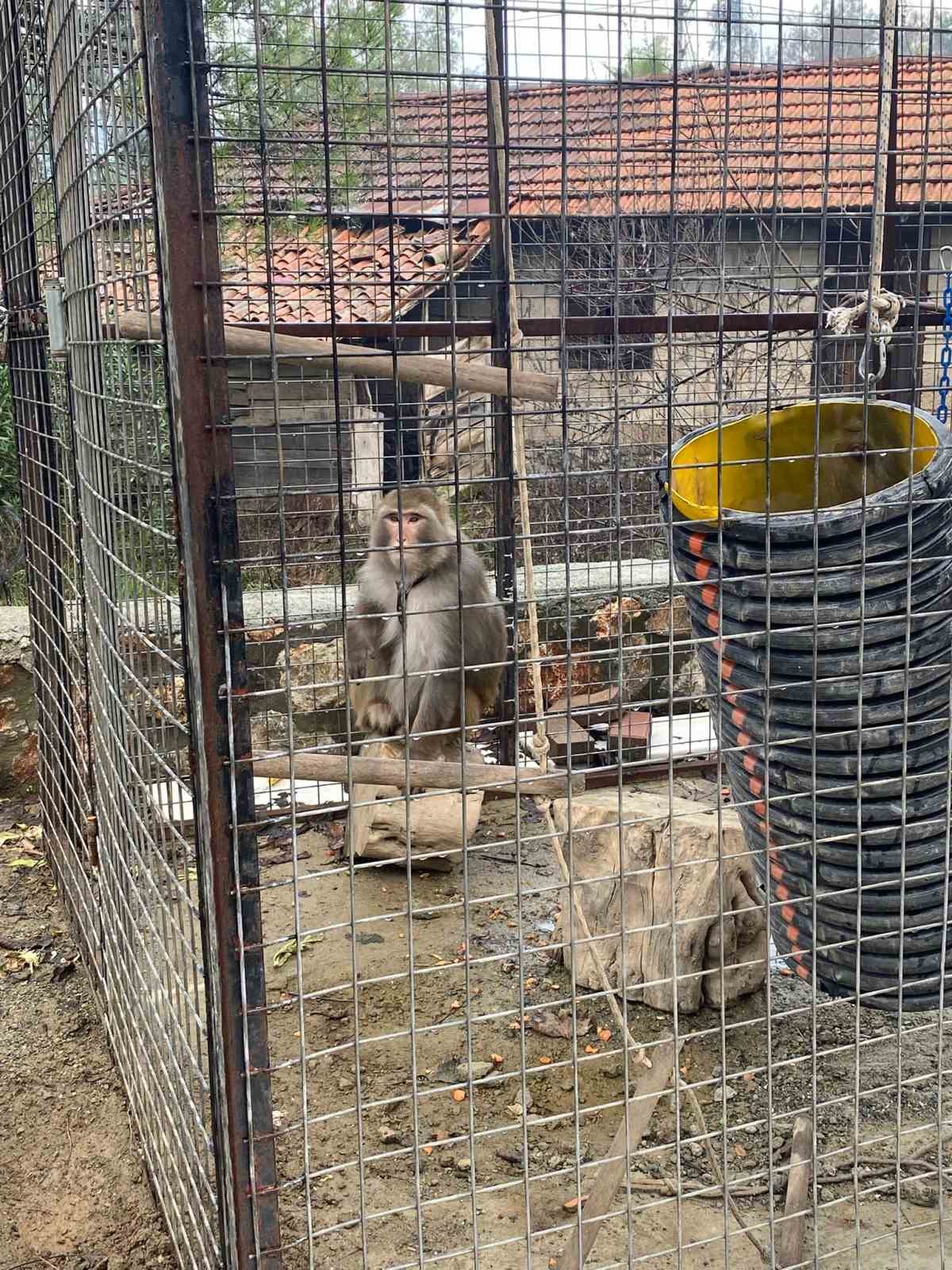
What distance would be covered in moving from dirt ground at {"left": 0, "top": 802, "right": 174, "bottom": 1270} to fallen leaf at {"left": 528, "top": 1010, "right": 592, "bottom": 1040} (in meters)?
1.30

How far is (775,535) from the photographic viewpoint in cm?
231

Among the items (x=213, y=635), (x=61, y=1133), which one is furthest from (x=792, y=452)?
(x=61, y=1133)

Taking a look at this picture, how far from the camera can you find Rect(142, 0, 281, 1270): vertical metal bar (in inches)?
68.7

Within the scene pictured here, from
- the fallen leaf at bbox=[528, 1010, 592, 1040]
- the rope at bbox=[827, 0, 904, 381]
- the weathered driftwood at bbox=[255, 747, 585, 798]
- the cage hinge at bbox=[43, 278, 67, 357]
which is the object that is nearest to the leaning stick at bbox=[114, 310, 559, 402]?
the cage hinge at bbox=[43, 278, 67, 357]

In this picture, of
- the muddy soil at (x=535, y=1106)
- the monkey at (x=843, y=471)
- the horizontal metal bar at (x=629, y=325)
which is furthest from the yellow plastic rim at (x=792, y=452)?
the horizontal metal bar at (x=629, y=325)

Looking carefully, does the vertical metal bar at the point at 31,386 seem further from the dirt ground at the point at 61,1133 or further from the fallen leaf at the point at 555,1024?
the fallen leaf at the point at 555,1024

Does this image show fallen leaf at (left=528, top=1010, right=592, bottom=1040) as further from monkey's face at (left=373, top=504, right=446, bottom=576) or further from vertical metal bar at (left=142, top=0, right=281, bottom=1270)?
vertical metal bar at (left=142, top=0, right=281, bottom=1270)

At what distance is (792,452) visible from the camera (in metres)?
2.83

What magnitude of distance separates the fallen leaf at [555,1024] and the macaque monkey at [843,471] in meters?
1.95

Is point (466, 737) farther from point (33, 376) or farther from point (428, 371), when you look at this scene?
point (33, 376)

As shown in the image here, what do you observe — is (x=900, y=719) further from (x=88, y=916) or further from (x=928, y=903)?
(x=88, y=916)

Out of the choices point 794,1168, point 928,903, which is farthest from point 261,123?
point 794,1168

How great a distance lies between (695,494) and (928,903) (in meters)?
0.96

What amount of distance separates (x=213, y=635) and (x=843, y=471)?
1568 mm
